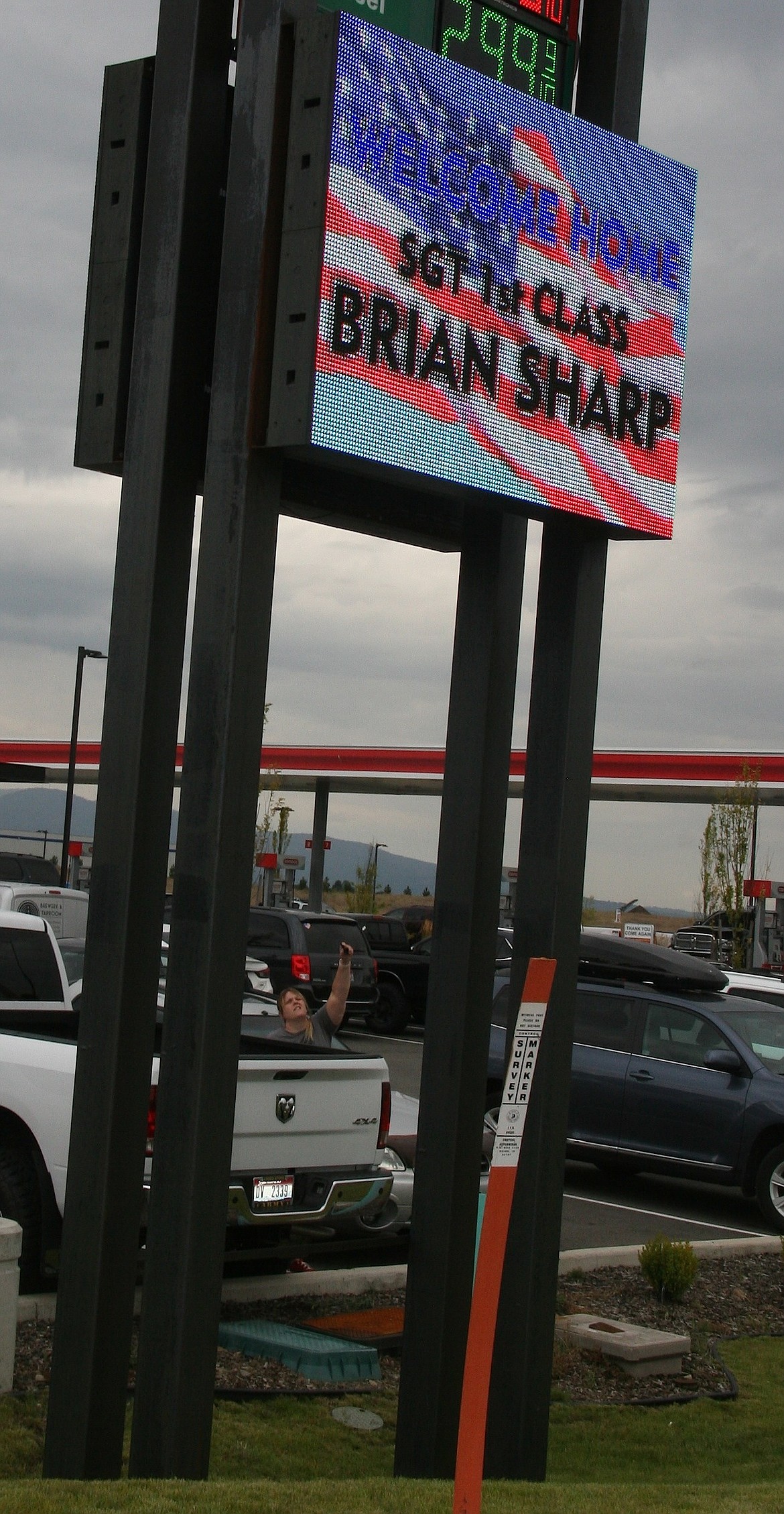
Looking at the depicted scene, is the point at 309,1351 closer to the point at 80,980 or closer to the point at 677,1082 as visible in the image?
the point at 80,980

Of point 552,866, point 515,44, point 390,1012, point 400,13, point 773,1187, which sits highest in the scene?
point 515,44

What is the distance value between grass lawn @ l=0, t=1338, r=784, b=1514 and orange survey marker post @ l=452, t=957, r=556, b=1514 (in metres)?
0.65

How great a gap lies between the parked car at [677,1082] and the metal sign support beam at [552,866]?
606cm

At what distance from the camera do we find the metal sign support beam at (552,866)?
6551mm

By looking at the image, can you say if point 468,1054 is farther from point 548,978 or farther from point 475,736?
point 548,978

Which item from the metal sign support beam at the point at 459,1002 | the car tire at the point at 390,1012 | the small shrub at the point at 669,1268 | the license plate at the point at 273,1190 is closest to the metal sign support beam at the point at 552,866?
the metal sign support beam at the point at 459,1002

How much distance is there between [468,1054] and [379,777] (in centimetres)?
4219

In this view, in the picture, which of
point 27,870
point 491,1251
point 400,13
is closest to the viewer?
point 491,1251

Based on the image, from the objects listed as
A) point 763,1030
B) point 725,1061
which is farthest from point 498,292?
point 763,1030

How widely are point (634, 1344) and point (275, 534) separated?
4470 millimetres

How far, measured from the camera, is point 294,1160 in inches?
326

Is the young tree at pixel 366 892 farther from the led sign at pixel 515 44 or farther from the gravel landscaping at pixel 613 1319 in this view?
the led sign at pixel 515 44

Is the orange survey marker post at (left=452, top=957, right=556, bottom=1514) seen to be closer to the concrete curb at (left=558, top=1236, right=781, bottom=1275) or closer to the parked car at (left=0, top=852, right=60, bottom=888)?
the concrete curb at (left=558, top=1236, right=781, bottom=1275)

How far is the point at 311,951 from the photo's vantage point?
26.1 m
